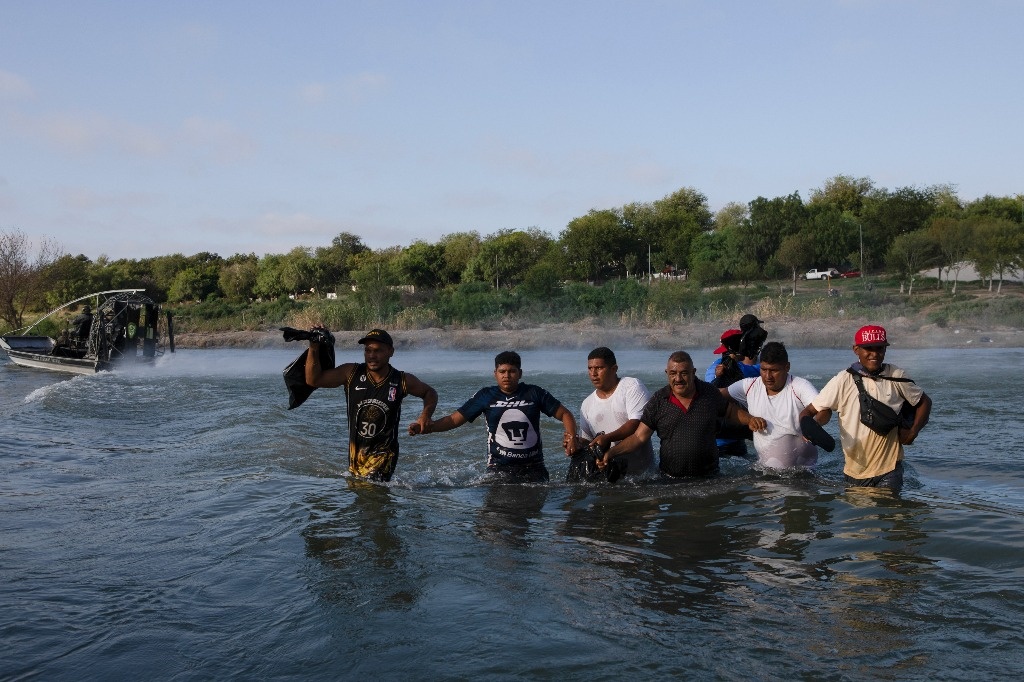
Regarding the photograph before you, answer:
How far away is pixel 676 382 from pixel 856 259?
61835 millimetres

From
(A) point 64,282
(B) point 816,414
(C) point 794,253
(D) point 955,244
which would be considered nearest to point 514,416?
(B) point 816,414

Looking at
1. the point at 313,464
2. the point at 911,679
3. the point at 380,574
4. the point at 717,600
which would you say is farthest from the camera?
the point at 313,464

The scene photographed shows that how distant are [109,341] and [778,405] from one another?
26.3m

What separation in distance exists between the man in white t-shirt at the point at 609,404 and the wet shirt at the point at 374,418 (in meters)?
1.67

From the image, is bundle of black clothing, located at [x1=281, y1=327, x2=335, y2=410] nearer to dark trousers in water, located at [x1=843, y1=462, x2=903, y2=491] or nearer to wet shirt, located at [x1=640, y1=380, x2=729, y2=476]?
wet shirt, located at [x1=640, y1=380, x2=729, y2=476]

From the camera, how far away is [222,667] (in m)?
4.54

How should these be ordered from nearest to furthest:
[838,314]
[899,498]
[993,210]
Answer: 1. [899,498]
2. [838,314]
3. [993,210]

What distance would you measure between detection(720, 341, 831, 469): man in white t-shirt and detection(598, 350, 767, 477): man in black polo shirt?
268mm

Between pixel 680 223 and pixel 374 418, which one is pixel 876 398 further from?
pixel 680 223

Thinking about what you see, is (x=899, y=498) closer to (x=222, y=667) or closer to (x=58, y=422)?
→ (x=222, y=667)

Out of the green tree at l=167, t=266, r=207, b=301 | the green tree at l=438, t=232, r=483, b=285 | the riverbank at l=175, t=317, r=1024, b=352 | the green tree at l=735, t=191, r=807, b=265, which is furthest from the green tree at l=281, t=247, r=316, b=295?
the green tree at l=735, t=191, r=807, b=265

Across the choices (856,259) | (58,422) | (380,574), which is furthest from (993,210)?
(380,574)

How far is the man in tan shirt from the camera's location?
734 centimetres

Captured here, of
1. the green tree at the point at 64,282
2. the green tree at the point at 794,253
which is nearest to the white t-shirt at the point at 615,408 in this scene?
the green tree at the point at 794,253
